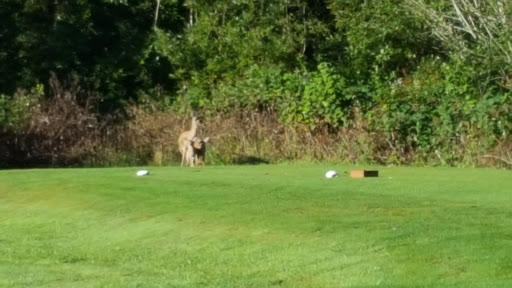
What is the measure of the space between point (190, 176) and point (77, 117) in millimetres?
9067

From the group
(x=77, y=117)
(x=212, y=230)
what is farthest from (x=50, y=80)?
(x=212, y=230)

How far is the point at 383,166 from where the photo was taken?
2378cm

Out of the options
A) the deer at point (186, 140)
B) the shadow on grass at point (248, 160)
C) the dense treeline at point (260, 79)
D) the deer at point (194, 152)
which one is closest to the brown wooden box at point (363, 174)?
the dense treeline at point (260, 79)

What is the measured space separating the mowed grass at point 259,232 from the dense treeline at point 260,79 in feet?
18.5

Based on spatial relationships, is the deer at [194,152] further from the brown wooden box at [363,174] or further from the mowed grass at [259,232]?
the brown wooden box at [363,174]

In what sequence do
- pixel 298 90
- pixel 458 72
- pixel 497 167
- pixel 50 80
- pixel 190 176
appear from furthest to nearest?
pixel 50 80 < pixel 298 90 < pixel 458 72 < pixel 497 167 < pixel 190 176

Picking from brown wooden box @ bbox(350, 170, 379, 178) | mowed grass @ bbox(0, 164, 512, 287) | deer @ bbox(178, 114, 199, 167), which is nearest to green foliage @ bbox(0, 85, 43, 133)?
deer @ bbox(178, 114, 199, 167)

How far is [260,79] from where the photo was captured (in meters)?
27.8

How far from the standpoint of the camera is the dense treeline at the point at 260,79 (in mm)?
24422

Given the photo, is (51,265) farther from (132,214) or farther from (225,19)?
(225,19)

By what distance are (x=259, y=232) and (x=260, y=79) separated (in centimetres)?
1471

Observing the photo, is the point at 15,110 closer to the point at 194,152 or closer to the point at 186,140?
the point at 186,140

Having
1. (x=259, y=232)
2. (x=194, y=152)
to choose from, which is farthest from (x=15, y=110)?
(x=259, y=232)

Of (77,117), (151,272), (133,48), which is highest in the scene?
(133,48)
